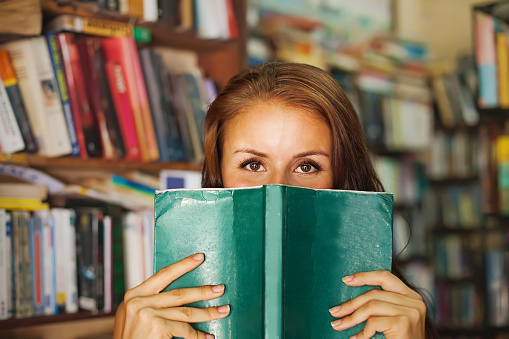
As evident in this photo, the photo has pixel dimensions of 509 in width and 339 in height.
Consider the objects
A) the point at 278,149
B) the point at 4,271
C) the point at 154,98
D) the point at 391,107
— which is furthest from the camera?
the point at 391,107

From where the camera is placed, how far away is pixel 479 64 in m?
Answer: 2.08

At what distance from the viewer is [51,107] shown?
141cm

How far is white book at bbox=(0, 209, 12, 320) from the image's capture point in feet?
4.15

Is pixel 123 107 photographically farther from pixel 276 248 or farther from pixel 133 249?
pixel 276 248

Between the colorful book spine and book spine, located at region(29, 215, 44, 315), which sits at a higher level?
the colorful book spine

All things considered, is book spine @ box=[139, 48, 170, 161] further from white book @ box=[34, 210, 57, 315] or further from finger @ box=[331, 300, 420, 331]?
finger @ box=[331, 300, 420, 331]

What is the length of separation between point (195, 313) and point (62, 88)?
0.95 meters

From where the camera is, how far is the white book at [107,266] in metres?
1.45

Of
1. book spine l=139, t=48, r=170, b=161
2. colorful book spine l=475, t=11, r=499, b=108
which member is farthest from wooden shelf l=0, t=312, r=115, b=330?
colorful book spine l=475, t=11, r=499, b=108

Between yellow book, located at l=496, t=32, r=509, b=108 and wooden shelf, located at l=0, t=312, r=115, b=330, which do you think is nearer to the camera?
wooden shelf, located at l=0, t=312, r=115, b=330

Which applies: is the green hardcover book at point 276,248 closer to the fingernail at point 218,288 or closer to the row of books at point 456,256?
the fingernail at point 218,288

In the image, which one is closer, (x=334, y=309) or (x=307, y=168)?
(x=334, y=309)

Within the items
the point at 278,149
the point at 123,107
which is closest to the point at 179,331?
the point at 278,149

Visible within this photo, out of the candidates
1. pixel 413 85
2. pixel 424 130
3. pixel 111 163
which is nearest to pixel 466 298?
pixel 424 130
